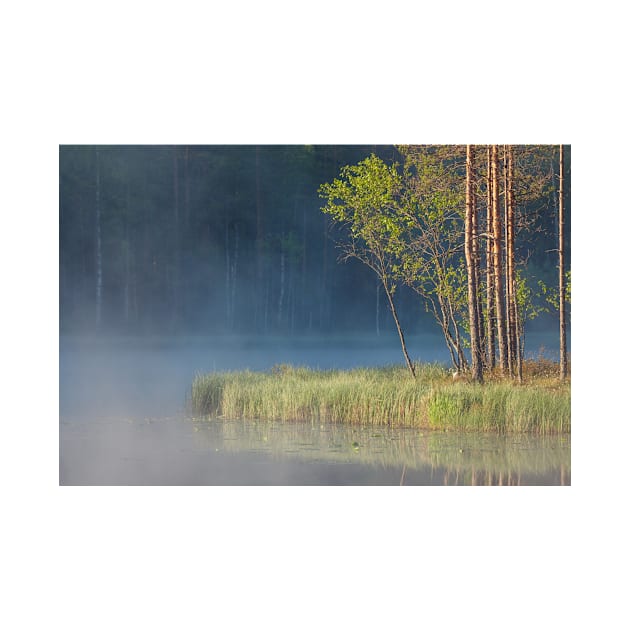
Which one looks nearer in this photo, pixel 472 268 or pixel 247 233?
pixel 472 268

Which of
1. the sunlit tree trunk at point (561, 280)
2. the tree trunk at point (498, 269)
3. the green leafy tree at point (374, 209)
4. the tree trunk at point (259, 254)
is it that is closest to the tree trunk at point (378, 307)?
the green leafy tree at point (374, 209)

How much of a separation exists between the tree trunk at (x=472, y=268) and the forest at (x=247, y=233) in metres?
0.18

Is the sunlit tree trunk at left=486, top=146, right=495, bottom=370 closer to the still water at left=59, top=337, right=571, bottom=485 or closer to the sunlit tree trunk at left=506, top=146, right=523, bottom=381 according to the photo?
the sunlit tree trunk at left=506, top=146, right=523, bottom=381

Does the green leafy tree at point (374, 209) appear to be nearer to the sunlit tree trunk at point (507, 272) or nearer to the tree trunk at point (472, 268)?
the tree trunk at point (472, 268)

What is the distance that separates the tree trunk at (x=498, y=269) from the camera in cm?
1004

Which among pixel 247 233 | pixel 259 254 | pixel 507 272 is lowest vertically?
pixel 507 272

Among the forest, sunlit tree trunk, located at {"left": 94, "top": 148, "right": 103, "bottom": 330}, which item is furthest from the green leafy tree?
sunlit tree trunk, located at {"left": 94, "top": 148, "right": 103, "bottom": 330}

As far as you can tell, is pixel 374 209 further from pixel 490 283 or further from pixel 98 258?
pixel 98 258

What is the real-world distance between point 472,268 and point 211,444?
139 inches

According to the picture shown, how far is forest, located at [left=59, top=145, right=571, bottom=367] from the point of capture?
359 inches

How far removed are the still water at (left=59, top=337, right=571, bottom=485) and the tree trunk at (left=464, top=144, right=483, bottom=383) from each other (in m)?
1.42

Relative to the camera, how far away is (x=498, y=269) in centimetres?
1009

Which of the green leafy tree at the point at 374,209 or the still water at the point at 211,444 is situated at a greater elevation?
the green leafy tree at the point at 374,209

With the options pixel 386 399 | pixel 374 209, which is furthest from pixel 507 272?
pixel 374 209
